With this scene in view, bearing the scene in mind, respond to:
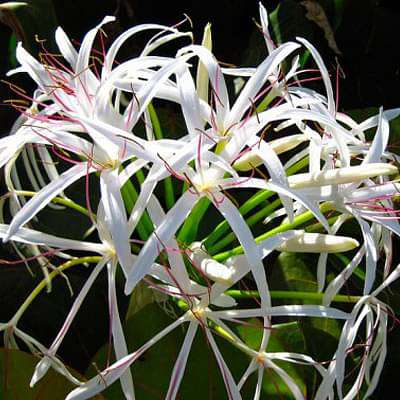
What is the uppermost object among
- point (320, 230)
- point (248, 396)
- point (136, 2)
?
point (136, 2)

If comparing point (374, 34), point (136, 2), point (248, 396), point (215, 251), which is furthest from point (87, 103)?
point (374, 34)

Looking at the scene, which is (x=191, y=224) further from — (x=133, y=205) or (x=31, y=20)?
(x=31, y=20)

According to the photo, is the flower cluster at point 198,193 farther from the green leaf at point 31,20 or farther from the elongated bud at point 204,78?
the green leaf at point 31,20

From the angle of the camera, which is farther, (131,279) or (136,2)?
(136,2)

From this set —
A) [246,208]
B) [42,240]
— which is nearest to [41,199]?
[42,240]

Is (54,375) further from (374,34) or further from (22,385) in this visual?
(374,34)

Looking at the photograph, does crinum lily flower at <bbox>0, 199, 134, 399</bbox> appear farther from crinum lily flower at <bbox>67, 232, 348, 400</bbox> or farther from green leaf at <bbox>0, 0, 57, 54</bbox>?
green leaf at <bbox>0, 0, 57, 54</bbox>
